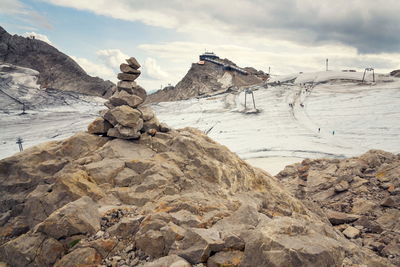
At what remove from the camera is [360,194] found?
68.7ft

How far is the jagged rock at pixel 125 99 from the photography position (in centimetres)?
1513

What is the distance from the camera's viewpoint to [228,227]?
8.27 meters

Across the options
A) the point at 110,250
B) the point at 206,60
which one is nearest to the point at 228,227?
the point at 110,250

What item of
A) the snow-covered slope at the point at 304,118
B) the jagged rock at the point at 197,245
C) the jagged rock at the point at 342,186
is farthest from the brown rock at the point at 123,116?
the snow-covered slope at the point at 304,118

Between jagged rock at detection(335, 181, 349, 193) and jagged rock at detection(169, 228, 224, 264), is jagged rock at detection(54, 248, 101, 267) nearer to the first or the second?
jagged rock at detection(169, 228, 224, 264)

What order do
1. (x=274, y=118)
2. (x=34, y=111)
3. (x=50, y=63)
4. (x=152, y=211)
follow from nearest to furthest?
(x=152, y=211) < (x=274, y=118) < (x=34, y=111) < (x=50, y=63)

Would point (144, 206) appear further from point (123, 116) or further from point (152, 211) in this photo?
point (123, 116)

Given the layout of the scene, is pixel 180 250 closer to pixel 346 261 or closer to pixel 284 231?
pixel 284 231

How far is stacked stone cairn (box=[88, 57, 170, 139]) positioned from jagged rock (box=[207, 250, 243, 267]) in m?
8.52

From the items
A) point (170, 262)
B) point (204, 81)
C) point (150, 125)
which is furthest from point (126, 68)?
point (204, 81)

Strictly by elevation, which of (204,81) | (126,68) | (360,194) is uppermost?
(204,81)

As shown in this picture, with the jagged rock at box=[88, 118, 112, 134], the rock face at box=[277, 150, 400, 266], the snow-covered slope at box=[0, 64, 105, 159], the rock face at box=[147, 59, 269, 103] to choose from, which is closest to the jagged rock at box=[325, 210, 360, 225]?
the rock face at box=[277, 150, 400, 266]

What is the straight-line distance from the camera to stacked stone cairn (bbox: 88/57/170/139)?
46.6 ft

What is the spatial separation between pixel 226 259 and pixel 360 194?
17662 millimetres
